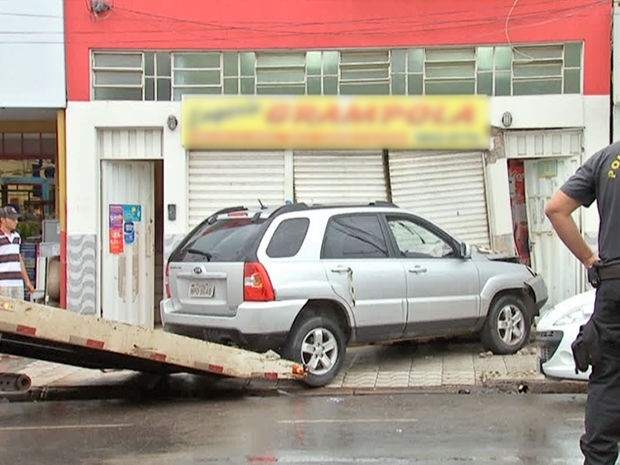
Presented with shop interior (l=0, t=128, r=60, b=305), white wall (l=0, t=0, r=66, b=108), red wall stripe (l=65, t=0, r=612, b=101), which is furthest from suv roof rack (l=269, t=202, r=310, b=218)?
shop interior (l=0, t=128, r=60, b=305)

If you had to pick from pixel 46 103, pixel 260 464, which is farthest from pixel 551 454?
pixel 46 103

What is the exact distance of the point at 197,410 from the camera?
287 inches

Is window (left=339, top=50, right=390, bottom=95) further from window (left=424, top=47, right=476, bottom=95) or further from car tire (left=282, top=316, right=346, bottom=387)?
car tire (left=282, top=316, right=346, bottom=387)

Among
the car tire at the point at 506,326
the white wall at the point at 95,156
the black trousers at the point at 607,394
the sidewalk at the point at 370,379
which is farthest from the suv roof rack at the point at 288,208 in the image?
the black trousers at the point at 607,394

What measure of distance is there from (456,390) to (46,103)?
288 inches

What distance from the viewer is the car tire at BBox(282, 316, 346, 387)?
26.0 ft

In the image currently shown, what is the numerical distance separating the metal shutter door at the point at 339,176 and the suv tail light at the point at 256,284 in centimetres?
457

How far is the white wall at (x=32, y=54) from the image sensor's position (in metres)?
11.7

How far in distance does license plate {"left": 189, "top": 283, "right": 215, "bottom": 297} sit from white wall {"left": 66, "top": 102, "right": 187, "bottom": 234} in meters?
3.94

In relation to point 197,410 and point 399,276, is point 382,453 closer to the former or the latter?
point 197,410

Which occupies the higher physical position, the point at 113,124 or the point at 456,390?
the point at 113,124

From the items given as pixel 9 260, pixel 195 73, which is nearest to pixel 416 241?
pixel 9 260

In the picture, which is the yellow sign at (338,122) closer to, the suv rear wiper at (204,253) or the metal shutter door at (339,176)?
the metal shutter door at (339,176)

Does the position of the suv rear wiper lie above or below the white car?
above
